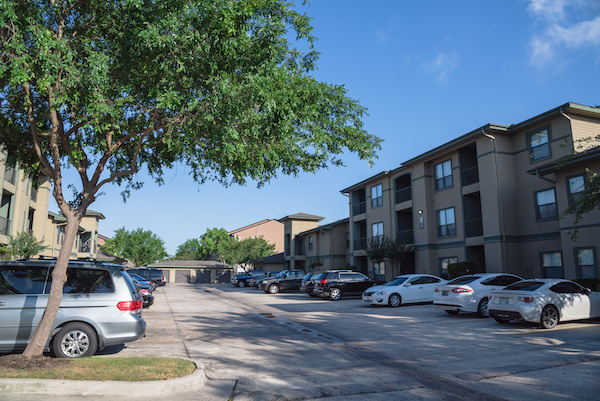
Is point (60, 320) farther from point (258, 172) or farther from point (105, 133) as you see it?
point (258, 172)

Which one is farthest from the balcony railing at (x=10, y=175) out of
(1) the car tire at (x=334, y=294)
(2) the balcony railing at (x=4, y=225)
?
(1) the car tire at (x=334, y=294)

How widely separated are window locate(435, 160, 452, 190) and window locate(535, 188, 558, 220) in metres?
5.68

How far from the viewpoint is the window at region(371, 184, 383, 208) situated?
34.5 m

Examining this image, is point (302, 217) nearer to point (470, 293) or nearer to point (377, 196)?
point (377, 196)

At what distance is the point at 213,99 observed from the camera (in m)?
8.33

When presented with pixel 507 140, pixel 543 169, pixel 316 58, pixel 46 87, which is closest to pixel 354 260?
pixel 507 140

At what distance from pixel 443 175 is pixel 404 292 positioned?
1097 cm

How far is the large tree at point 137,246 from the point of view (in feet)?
238

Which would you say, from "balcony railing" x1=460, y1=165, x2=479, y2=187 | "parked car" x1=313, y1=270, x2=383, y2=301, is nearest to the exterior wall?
"parked car" x1=313, y1=270, x2=383, y2=301

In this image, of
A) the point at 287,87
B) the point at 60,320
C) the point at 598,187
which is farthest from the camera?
the point at 598,187

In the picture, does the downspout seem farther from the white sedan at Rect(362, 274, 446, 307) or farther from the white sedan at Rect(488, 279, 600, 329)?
the white sedan at Rect(488, 279, 600, 329)

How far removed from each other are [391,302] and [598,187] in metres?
9.01

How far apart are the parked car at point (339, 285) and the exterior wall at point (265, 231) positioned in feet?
175

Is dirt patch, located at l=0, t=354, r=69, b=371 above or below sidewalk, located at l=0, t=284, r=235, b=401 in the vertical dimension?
above
